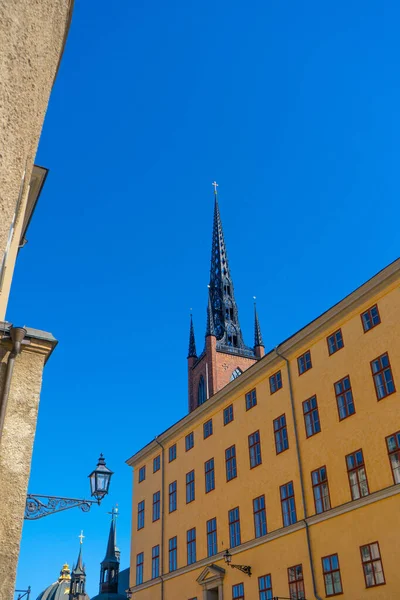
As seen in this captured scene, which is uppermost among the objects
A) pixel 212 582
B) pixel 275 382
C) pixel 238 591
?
pixel 275 382

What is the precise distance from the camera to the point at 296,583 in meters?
25.6

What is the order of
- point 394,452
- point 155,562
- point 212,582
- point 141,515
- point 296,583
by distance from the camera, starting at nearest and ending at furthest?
point 394,452 < point 296,583 < point 212,582 < point 155,562 < point 141,515

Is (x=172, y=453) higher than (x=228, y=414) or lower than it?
lower

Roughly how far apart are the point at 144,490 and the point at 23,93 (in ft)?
129

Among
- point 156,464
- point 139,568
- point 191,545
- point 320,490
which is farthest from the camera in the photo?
point 156,464

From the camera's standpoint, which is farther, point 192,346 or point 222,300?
point 222,300

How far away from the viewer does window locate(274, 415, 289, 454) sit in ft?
95.5

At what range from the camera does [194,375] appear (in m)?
82.8

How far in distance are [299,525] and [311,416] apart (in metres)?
4.80

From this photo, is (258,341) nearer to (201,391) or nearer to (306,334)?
(201,391)

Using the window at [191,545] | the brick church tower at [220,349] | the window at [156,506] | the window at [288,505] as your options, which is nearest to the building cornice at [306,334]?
the window at [156,506]

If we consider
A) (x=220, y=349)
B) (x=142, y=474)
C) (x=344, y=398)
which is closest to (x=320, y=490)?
(x=344, y=398)

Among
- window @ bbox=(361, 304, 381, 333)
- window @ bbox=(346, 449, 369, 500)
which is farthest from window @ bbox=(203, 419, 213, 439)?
window @ bbox=(361, 304, 381, 333)

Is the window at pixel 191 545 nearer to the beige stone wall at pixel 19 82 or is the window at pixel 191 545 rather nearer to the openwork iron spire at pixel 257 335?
the beige stone wall at pixel 19 82
